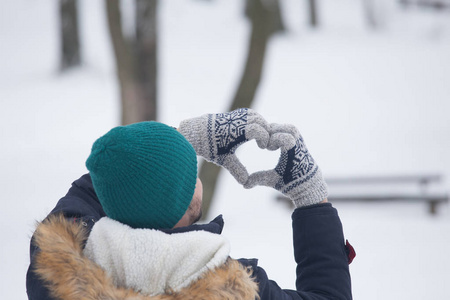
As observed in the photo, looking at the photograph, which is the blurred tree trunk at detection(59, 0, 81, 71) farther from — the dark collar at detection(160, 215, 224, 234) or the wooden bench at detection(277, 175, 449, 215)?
the dark collar at detection(160, 215, 224, 234)

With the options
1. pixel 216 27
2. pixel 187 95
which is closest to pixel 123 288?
pixel 187 95

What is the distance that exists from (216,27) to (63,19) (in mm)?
6978

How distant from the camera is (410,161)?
34.1 feet

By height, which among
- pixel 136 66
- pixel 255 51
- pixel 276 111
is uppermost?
pixel 255 51

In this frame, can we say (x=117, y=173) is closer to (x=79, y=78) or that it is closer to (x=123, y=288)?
(x=123, y=288)

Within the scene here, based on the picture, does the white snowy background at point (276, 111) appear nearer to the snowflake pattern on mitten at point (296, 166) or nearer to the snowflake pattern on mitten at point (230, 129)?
the snowflake pattern on mitten at point (230, 129)

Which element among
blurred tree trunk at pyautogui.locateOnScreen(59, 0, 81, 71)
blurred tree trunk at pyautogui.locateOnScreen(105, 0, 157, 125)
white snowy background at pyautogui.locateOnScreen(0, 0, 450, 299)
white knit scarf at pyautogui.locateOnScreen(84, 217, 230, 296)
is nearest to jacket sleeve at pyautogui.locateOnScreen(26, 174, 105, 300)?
white knit scarf at pyautogui.locateOnScreen(84, 217, 230, 296)

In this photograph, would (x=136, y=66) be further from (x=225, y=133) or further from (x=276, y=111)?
(x=276, y=111)

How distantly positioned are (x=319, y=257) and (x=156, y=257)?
1.42 feet

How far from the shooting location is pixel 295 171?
1.45 metres

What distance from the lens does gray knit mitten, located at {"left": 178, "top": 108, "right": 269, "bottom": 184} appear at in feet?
4.65

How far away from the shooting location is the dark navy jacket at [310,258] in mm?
1273

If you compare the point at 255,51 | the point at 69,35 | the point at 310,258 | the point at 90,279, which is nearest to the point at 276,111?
the point at 69,35

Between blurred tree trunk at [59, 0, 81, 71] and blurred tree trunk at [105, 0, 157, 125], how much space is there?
12.0 meters
